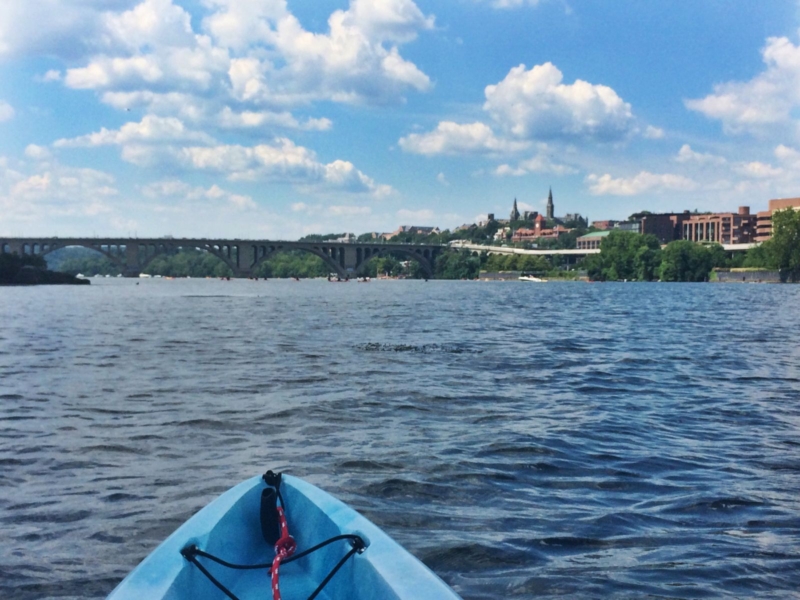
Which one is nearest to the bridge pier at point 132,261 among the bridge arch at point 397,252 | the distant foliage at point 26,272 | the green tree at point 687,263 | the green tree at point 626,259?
the distant foliage at point 26,272

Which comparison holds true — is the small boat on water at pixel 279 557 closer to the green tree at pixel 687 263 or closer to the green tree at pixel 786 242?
the green tree at pixel 786 242

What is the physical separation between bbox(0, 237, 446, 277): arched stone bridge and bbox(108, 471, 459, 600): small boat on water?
5124 inches

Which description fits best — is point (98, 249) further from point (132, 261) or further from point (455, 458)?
point (455, 458)

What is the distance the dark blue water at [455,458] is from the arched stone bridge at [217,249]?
111 m

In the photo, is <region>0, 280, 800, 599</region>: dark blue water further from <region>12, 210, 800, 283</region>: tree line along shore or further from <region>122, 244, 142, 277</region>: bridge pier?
<region>122, 244, 142, 277</region>: bridge pier

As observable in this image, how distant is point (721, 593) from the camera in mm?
6340

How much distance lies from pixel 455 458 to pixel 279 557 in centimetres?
615

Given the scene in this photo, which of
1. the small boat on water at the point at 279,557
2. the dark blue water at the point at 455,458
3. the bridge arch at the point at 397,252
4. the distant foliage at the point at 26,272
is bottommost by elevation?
the dark blue water at the point at 455,458

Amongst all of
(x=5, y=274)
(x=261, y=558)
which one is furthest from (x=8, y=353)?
(x=5, y=274)

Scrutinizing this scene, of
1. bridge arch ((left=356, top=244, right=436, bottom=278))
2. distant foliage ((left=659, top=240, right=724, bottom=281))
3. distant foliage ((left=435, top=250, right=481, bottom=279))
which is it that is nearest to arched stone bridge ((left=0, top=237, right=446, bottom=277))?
bridge arch ((left=356, top=244, right=436, bottom=278))

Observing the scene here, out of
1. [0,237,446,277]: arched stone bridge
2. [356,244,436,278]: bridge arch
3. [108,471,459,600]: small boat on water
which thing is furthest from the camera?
[356,244,436,278]: bridge arch

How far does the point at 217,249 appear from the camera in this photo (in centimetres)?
13575

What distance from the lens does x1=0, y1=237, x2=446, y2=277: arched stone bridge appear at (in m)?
128

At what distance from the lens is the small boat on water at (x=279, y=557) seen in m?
4.35
